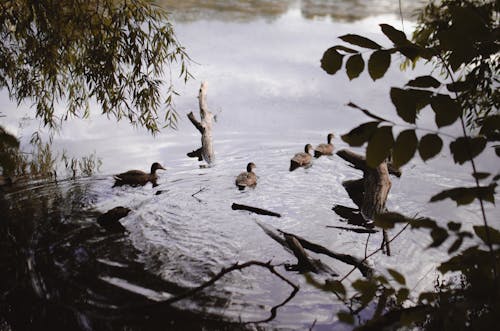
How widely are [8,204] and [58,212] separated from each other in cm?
71

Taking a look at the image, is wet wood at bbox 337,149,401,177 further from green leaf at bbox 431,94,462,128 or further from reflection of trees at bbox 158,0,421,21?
reflection of trees at bbox 158,0,421,21

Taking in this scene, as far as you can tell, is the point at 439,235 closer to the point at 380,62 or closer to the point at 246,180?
the point at 380,62

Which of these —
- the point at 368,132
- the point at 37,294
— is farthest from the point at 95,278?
the point at 368,132

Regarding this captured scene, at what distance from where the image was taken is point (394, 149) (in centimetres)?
103

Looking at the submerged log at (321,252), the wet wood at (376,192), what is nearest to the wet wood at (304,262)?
the submerged log at (321,252)

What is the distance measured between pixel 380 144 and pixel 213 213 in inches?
180

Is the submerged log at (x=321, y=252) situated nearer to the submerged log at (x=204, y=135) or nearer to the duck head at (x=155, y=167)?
the duck head at (x=155, y=167)

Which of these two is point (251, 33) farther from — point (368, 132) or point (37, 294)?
point (368, 132)

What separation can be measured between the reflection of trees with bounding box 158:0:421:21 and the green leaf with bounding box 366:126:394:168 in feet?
52.5

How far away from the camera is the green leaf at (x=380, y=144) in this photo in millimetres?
1009

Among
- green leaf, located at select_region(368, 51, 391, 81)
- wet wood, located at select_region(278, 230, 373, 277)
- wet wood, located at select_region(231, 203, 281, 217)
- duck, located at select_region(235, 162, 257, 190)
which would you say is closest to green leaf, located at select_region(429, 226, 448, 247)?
green leaf, located at select_region(368, 51, 391, 81)

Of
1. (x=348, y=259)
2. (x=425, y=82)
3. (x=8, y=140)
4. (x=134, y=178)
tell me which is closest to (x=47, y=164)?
(x=134, y=178)

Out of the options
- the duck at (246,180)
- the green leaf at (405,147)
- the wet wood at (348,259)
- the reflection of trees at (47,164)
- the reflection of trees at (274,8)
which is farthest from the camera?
the reflection of trees at (274,8)

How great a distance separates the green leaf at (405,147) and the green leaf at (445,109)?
0.09 m
